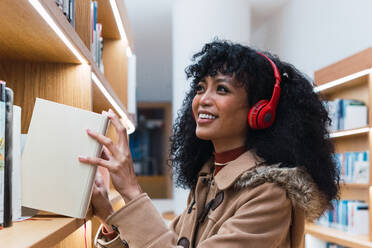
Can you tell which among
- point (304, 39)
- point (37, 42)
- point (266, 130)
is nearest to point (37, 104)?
point (37, 42)

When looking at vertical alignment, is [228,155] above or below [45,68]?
below

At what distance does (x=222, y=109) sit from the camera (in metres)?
1.26

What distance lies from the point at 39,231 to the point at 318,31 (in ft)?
13.5

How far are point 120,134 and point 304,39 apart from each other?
4057 millimetres

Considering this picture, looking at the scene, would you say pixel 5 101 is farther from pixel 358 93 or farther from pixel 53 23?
pixel 358 93

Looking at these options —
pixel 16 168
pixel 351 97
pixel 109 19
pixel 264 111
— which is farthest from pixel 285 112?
pixel 351 97

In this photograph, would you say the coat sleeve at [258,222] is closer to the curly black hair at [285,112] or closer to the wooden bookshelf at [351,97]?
the curly black hair at [285,112]

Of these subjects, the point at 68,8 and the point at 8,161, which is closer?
the point at 8,161

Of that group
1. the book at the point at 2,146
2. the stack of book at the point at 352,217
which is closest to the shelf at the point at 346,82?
the stack of book at the point at 352,217

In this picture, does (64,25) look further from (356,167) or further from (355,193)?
(355,193)

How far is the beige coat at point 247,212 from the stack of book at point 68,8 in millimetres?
483

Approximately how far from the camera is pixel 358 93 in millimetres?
3701

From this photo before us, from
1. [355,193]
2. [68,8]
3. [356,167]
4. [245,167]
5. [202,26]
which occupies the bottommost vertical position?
[355,193]

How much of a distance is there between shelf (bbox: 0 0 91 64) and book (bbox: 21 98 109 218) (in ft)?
0.43
